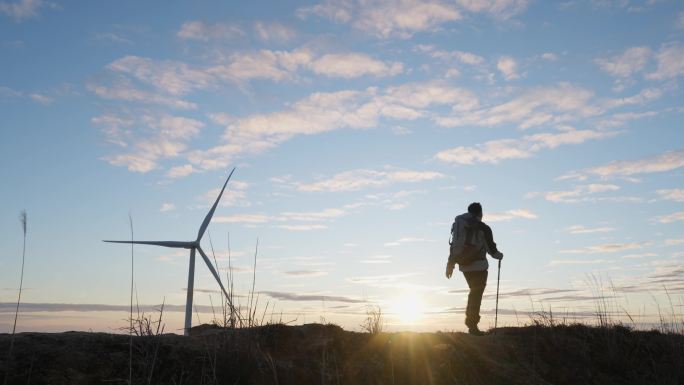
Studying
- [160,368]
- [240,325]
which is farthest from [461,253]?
[160,368]

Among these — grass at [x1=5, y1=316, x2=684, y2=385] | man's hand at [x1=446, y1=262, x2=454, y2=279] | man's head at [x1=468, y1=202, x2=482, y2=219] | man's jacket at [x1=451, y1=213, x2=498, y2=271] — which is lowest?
grass at [x1=5, y1=316, x2=684, y2=385]

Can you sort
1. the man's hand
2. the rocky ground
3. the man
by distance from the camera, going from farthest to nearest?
1. the man's hand
2. the man
3. the rocky ground

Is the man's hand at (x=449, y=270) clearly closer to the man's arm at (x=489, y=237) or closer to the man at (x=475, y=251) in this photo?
the man at (x=475, y=251)

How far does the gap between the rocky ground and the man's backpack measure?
1508mm

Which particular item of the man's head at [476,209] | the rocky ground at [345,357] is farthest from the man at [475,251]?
the rocky ground at [345,357]

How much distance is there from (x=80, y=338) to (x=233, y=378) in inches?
77.6

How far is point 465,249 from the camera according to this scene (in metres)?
11.4

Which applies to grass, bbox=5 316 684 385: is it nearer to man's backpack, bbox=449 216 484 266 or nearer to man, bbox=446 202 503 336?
man, bbox=446 202 503 336

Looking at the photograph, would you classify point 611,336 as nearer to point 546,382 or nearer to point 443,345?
point 546,382

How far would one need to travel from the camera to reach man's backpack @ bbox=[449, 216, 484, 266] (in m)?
11.4

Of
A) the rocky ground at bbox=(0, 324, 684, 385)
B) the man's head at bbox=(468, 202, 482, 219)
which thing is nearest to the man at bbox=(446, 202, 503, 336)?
the man's head at bbox=(468, 202, 482, 219)

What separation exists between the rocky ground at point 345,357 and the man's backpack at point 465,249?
1508 millimetres

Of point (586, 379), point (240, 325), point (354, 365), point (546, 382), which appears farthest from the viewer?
point (586, 379)

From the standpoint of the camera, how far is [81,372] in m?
6.58
